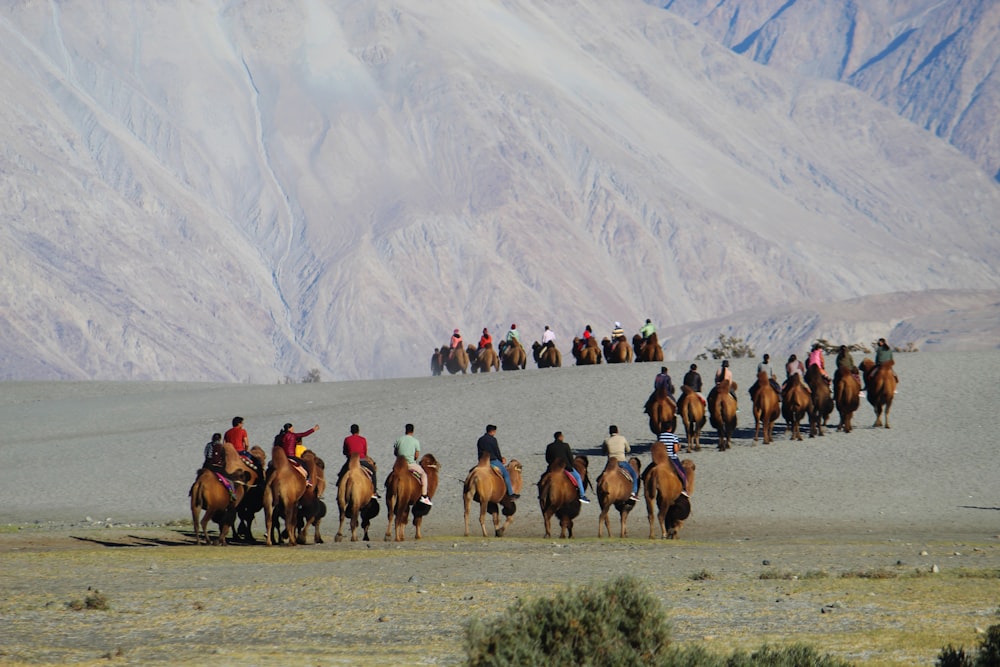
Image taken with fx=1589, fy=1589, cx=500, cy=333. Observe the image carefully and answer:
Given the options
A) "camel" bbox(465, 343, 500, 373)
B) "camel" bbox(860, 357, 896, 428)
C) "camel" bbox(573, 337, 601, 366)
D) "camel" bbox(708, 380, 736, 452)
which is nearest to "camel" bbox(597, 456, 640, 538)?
"camel" bbox(708, 380, 736, 452)

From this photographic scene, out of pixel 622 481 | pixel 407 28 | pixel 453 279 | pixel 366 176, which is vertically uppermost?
pixel 407 28

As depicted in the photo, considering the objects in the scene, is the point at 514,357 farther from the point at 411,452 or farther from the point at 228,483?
the point at 228,483

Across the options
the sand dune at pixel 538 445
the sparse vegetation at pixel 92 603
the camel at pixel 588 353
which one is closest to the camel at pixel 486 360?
the sand dune at pixel 538 445

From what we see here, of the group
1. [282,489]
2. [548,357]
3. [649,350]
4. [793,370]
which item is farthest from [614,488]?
[548,357]

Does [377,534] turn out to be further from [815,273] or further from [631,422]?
[815,273]

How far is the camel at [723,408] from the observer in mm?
31312

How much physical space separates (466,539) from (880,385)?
506 inches

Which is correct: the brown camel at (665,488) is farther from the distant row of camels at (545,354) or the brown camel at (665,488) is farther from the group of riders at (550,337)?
the distant row of camels at (545,354)

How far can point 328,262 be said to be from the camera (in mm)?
151875

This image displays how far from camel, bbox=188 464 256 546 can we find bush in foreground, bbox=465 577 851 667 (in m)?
11.7

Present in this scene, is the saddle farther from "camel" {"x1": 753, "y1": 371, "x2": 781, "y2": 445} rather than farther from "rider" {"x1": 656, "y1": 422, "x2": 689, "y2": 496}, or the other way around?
"camel" {"x1": 753, "y1": 371, "x2": 781, "y2": 445}

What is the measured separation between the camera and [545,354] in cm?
4969

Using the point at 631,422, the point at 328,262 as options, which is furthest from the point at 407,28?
the point at 631,422

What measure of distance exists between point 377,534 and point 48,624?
12.3 metres
